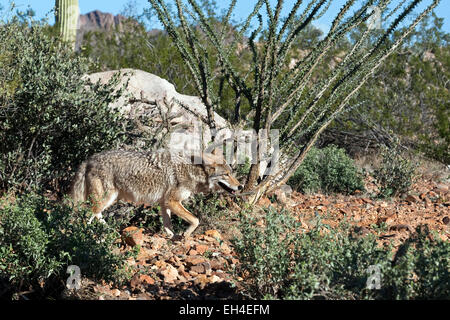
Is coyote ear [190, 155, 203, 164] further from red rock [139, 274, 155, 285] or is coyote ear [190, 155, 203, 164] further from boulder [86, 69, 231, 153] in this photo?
red rock [139, 274, 155, 285]

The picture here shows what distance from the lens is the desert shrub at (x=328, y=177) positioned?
9852 millimetres

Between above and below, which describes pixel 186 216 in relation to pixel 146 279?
above

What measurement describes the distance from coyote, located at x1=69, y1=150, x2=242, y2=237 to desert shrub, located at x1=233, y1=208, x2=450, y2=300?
2.17m

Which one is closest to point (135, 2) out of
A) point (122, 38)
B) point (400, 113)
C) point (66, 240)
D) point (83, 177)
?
point (122, 38)

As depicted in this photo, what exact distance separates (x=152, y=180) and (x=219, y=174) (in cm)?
85

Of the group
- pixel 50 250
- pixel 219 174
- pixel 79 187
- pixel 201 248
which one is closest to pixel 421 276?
pixel 201 248

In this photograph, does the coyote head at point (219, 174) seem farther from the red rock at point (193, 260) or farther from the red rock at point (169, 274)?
the red rock at point (169, 274)

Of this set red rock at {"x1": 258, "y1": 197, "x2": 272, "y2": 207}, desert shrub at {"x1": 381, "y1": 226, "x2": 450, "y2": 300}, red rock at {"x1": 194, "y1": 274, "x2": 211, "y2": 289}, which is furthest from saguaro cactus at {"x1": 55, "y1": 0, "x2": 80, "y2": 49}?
desert shrub at {"x1": 381, "y1": 226, "x2": 450, "y2": 300}

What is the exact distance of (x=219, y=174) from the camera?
696 centimetres

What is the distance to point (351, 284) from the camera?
156 inches

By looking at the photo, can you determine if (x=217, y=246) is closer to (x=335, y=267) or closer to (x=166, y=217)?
(x=166, y=217)
